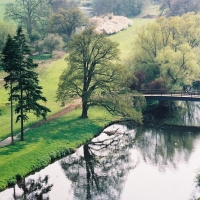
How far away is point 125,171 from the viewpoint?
49.9m

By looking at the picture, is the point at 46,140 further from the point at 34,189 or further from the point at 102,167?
the point at 34,189

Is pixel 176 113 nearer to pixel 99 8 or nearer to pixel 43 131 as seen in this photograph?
pixel 43 131

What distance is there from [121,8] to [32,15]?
44.2 meters

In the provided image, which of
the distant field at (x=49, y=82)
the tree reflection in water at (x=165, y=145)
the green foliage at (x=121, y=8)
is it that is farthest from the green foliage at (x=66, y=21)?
the tree reflection in water at (x=165, y=145)

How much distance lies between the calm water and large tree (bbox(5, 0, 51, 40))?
62.6m

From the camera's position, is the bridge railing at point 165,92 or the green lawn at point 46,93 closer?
the green lawn at point 46,93

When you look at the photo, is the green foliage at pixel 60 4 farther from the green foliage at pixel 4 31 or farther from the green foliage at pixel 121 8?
the green foliage at pixel 4 31

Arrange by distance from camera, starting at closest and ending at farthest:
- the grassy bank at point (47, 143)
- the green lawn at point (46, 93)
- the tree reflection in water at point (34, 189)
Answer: the tree reflection in water at point (34, 189)
the grassy bank at point (47, 143)
the green lawn at point (46, 93)

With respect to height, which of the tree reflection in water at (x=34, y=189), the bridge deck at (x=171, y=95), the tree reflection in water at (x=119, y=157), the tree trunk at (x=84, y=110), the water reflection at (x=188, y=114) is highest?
the bridge deck at (x=171, y=95)

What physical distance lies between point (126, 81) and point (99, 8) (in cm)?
9396

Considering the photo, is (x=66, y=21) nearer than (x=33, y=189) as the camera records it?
No

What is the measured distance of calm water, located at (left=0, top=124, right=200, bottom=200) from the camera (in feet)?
143

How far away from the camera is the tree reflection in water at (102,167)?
4434 cm

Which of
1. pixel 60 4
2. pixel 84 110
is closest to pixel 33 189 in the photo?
pixel 84 110
